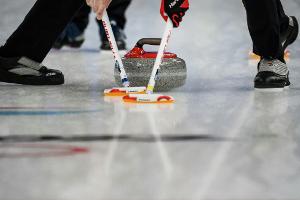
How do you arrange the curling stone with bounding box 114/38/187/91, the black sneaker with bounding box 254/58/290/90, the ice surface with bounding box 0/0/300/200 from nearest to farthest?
the ice surface with bounding box 0/0/300/200, the curling stone with bounding box 114/38/187/91, the black sneaker with bounding box 254/58/290/90

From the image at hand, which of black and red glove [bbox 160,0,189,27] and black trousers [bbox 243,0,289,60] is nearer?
black and red glove [bbox 160,0,189,27]

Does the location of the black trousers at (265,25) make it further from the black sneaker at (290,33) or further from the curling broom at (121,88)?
the curling broom at (121,88)

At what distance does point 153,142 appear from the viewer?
6.41 ft

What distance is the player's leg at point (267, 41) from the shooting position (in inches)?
119

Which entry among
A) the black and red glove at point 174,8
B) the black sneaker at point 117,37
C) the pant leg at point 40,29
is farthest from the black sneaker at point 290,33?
the black sneaker at point 117,37

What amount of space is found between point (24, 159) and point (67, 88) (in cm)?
135

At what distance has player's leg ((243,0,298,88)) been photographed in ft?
9.90

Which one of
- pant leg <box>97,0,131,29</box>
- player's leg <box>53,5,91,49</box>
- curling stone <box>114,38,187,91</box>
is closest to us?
curling stone <box>114,38,187,91</box>

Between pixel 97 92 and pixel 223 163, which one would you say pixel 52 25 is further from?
pixel 223 163

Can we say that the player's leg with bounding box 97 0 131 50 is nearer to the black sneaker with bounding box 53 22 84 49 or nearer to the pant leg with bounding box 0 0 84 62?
the black sneaker with bounding box 53 22 84 49

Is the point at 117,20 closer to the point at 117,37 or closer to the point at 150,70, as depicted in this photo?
the point at 117,37

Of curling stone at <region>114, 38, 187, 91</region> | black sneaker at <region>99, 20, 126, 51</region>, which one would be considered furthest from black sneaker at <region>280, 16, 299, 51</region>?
black sneaker at <region>99, 20, 126, 51</region>

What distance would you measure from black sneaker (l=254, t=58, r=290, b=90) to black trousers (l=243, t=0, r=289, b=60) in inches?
1.7

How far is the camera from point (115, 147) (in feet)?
6.17
